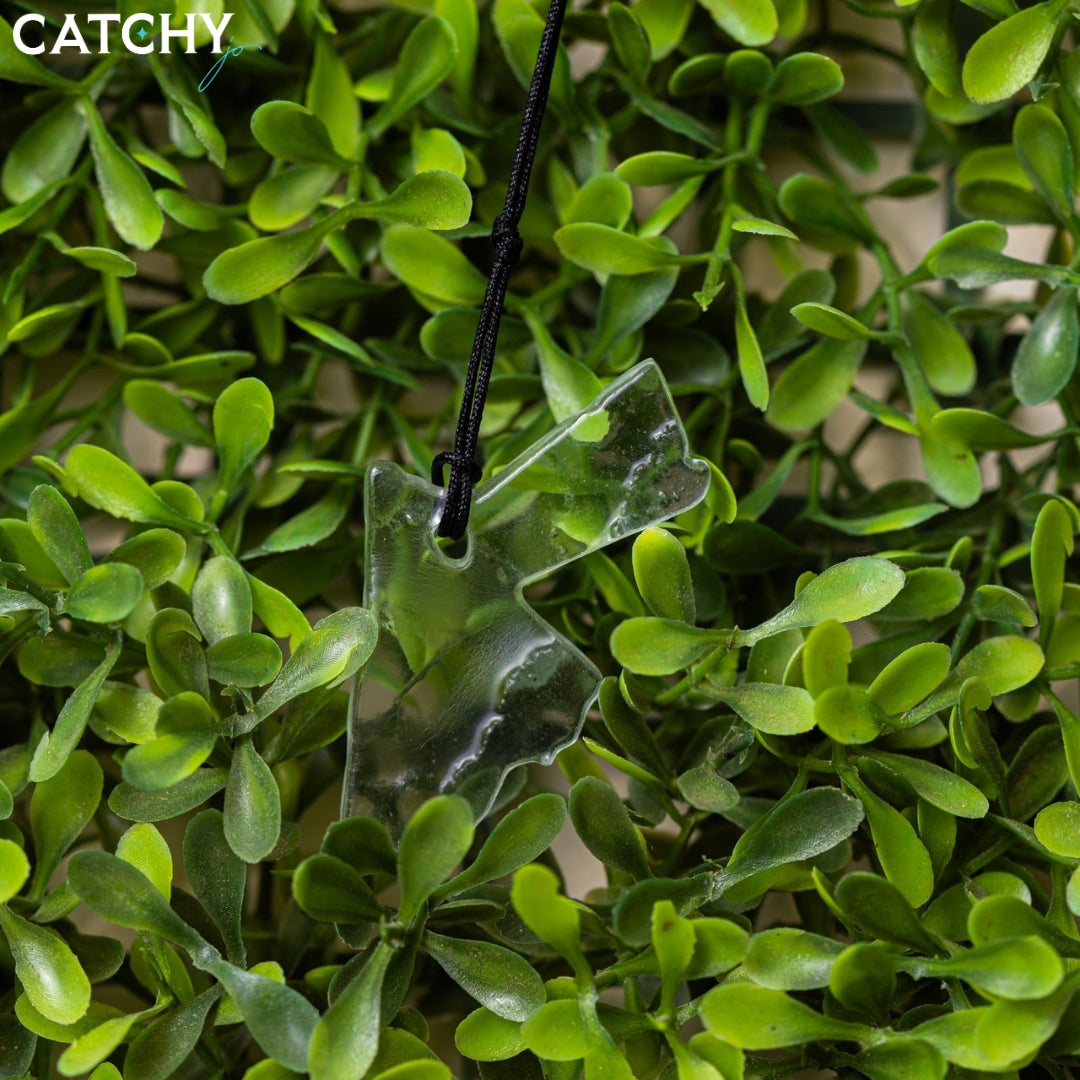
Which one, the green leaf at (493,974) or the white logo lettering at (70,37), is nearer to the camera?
the green leaf at (493,974)

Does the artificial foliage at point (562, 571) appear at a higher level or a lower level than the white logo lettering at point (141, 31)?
lower

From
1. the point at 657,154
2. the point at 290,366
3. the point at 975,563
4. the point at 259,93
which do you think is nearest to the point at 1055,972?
the point at 975,563

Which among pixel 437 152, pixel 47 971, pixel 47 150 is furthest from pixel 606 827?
pixel 47 150

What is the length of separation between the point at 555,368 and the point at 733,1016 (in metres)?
0.30

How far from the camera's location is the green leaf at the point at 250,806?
1.39 feet

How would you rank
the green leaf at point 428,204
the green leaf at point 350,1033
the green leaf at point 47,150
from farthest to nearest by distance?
the green leaf at point 47,150
the green leaf at point 428,204
the green leaf at point 350,1033

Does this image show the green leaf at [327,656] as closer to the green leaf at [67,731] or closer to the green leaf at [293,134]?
the green leaf at [67,731]

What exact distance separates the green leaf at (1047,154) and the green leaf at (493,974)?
1.49 ft

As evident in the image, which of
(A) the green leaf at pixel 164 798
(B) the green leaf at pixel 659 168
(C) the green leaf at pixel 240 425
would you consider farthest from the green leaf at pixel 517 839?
(B) the green leaf at pixel 659 168

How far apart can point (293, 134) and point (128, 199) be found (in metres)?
0.10

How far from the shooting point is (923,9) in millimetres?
566

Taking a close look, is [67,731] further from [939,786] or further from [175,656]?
[939,786]

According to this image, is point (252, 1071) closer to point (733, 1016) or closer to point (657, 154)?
point (733, 1016)

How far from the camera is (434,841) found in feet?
1.30
